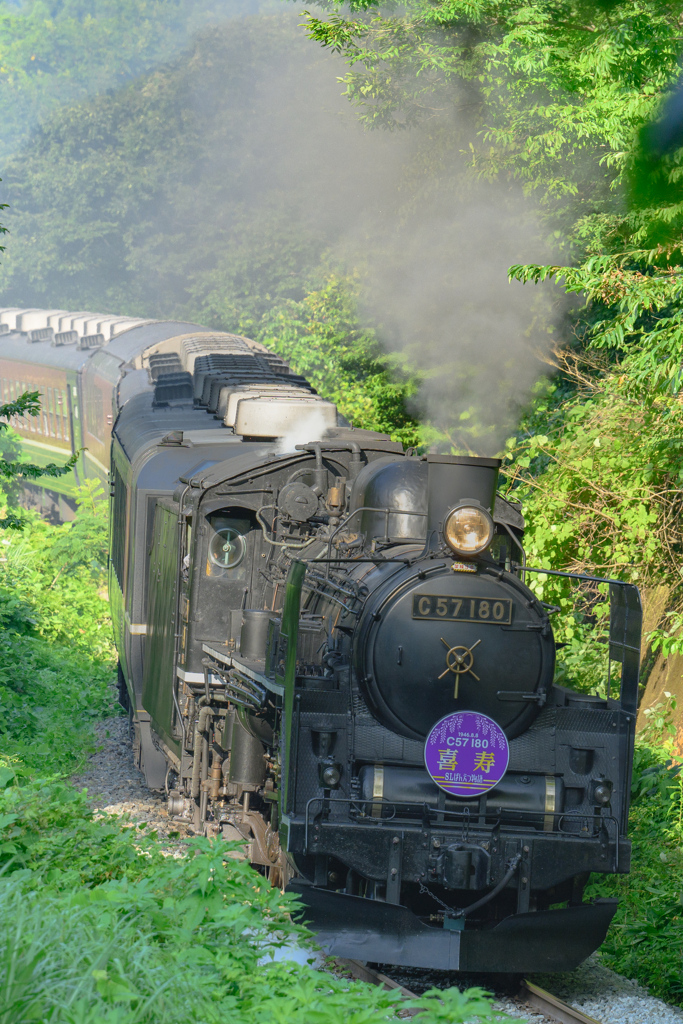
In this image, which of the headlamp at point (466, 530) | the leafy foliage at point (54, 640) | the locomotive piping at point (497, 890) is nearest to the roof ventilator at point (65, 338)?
the leafy foliage at point (54, 640)

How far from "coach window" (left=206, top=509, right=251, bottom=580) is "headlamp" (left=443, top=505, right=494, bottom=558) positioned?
6.31ft

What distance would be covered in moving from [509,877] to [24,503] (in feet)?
70.8

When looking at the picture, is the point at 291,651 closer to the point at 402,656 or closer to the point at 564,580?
the point at 402,656

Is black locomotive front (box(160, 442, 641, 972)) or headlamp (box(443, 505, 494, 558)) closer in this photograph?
black locomotive front (box(160, 442, 641, 972))

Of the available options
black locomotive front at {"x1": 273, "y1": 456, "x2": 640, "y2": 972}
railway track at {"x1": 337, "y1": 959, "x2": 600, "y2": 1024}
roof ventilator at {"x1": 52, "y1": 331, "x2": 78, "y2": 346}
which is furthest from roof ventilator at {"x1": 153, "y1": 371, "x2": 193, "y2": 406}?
roof ventilator at {"x1": 52, "y1": 331, "x2": 78, "y2": 346}

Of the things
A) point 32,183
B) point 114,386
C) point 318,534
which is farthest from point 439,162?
point 32,183

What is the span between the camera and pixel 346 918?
5.11m

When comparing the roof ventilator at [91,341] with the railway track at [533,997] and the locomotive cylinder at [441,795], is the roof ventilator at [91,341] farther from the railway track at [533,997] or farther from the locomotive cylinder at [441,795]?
the railway track at [533,997]

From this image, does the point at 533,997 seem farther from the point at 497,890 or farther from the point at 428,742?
the point at 428,742

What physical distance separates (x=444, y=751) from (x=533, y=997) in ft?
4.14

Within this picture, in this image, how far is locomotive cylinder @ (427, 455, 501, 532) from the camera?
5.44 m

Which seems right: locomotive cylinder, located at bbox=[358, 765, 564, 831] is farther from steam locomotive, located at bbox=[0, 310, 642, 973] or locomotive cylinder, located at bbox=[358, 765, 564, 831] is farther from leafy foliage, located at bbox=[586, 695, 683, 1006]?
leafy foliage, located at bbox=[586, 695, 683, 1006]

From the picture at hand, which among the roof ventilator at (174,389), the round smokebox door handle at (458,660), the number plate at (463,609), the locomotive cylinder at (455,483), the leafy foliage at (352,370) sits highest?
the leafy foliage at (352,370)

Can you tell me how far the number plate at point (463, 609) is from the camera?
5324mm
